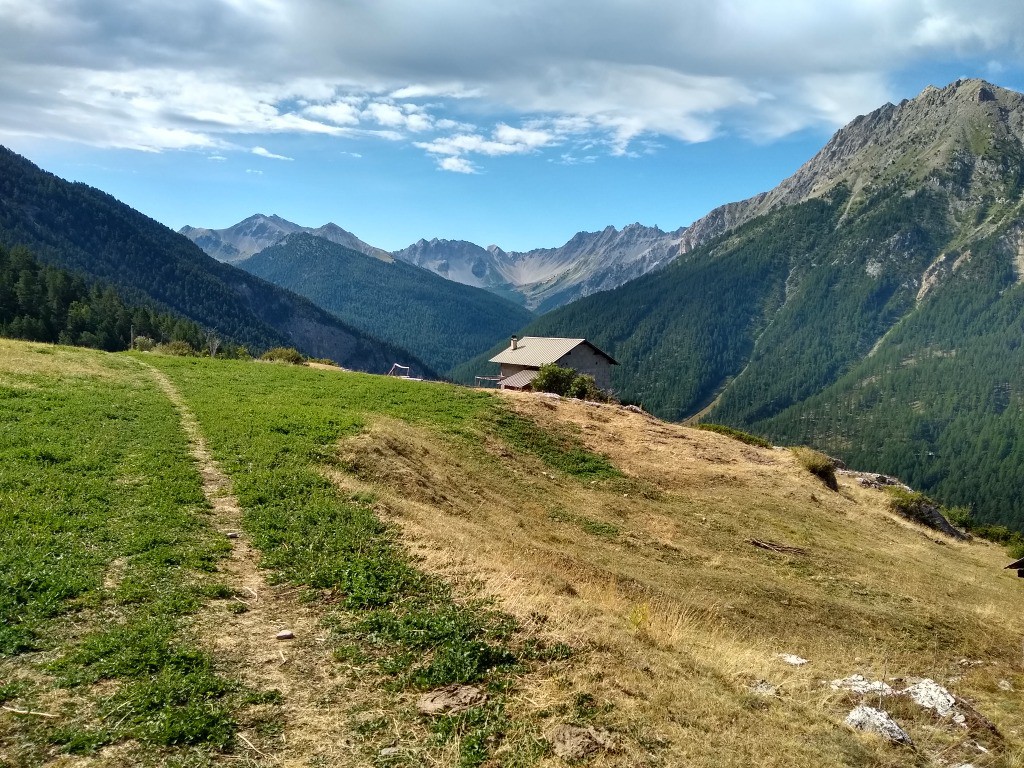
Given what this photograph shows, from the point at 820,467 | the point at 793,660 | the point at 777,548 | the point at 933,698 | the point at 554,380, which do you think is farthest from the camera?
the point at 554,380

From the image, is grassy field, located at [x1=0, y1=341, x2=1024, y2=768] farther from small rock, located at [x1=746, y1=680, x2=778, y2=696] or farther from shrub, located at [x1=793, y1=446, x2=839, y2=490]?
shrub, located at [x1=793, y1=446, x2=839, y2=490]

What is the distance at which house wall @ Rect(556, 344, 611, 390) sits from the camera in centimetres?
7000

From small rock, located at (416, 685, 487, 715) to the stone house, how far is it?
56739 millimetres

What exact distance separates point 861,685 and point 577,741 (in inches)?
287

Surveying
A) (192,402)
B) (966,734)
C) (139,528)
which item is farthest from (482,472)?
(966,734)

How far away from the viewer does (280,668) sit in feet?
29.0

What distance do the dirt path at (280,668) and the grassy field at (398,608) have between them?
0.14ft

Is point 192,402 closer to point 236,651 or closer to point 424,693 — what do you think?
point 236,651

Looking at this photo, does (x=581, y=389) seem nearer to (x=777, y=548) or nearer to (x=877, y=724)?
(x=777, y=548)

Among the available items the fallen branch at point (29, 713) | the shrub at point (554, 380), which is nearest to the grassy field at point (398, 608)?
the fallen branch at point (29, 713)

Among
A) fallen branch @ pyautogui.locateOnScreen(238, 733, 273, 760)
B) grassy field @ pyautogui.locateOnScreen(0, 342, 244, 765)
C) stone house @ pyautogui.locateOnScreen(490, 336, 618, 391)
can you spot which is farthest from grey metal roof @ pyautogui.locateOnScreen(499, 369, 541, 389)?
fallen branch @ pyautogui.locateOnScreen(238, 733, 273, 760)

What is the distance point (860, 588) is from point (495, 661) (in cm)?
2018

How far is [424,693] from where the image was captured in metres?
8.55

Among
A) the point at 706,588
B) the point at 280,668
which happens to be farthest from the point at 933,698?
the point at 280,668
